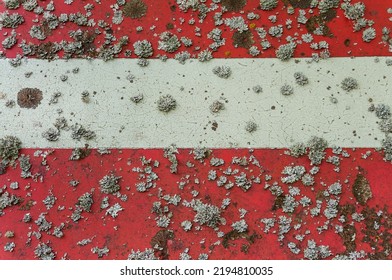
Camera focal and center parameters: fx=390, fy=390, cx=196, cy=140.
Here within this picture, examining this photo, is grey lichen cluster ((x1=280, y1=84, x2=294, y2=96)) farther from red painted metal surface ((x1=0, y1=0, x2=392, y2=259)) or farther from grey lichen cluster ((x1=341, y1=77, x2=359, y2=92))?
grey lichen cluster ((x1=341, y1=77, x2=359, y2=92))

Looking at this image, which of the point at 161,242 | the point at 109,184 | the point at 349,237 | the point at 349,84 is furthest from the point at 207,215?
the point at 349,84

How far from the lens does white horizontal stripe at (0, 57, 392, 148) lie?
9.62 ft

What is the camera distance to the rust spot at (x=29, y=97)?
2996 mm

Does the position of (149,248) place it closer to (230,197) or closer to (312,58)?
(230,197)

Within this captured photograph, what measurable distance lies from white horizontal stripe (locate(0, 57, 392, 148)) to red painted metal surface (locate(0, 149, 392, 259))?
126 mm

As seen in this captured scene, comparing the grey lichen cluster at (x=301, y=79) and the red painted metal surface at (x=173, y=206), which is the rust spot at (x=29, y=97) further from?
the grey lichen cluster at (x=301, y=79)

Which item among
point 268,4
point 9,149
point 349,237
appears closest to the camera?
point 349,237

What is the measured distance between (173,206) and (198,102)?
81 cm

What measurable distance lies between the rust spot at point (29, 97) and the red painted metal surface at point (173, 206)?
37 centimetres

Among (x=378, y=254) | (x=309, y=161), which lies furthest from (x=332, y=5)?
(x=378, y=254)

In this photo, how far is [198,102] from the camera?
3.00m

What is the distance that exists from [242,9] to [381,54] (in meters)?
1.11

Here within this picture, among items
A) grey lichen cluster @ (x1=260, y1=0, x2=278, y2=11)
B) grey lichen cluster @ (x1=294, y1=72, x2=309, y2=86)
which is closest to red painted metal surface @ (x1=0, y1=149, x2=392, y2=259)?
grey lichen cluster @ (x1=294, y1=72, x2=309, y2=86)

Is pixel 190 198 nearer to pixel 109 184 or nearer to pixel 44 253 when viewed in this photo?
pixel 109 184
